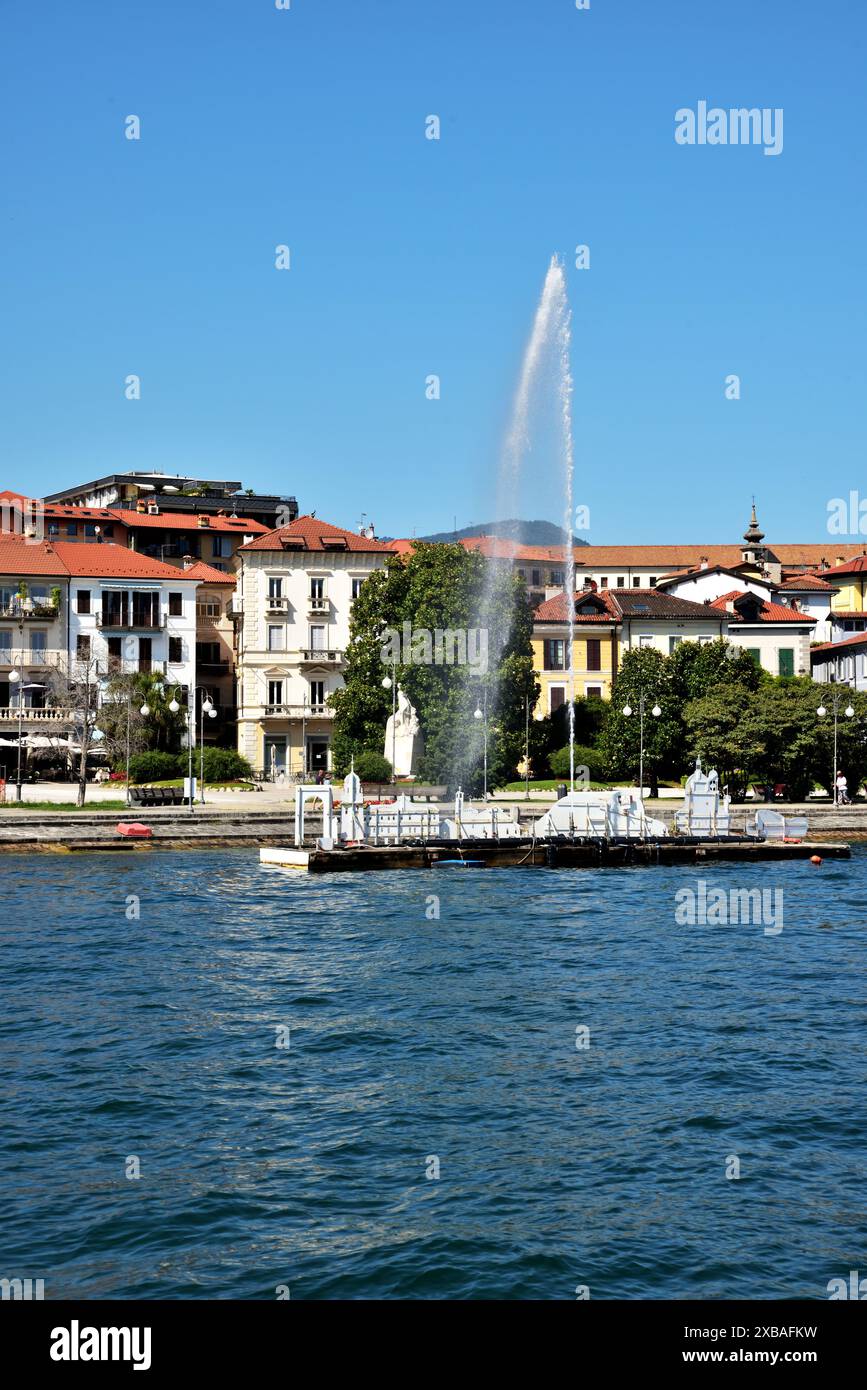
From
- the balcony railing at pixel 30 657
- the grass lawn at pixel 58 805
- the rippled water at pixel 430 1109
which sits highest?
the balcony railing at pixel 30 657

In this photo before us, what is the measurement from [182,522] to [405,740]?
40.9m

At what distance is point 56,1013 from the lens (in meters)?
22.9

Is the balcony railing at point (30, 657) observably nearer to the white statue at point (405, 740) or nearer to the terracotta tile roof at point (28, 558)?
the terracotta tile roof at point (28, 558)

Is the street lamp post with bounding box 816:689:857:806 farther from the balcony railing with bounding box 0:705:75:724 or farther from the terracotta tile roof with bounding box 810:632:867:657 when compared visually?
the balcony railing with bounding box 0:705:75:724

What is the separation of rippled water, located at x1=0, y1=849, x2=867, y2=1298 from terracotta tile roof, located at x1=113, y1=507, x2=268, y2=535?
2709 inches

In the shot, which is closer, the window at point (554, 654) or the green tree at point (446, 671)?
the green tree at point (446, 671)

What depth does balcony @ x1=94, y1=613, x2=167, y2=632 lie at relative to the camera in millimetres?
76750

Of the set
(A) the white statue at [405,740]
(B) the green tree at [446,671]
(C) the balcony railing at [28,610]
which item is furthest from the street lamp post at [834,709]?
Result: (C) the balcony railing at [28,610]

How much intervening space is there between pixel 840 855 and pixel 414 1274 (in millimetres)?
38963

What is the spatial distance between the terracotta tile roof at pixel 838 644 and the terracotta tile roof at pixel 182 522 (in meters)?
37.8

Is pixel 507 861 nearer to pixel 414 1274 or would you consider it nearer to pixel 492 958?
pixel 492 958

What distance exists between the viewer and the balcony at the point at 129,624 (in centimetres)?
7675

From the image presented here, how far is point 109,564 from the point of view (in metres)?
79.2
